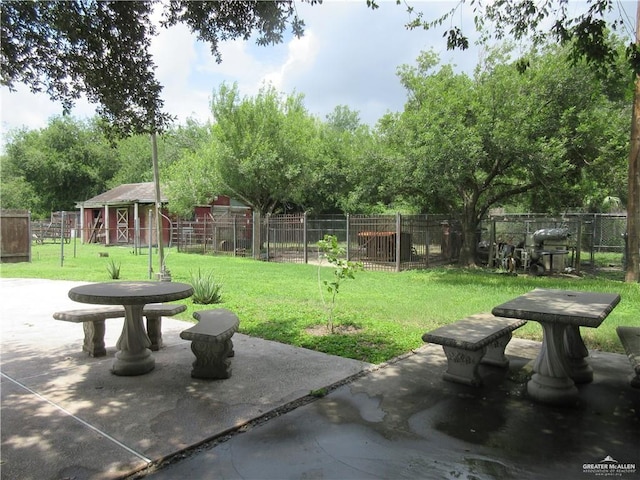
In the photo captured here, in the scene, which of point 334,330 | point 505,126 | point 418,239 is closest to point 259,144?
point 418,239

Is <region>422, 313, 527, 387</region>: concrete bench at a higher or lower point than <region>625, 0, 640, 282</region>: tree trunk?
lower

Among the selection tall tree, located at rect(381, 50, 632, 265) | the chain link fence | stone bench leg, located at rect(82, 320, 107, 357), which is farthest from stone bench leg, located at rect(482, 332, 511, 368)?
the chain link fence

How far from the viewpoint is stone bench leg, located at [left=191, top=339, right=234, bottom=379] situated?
4.38m

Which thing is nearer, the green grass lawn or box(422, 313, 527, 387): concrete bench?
box(422, 313, 527, 387): concrete bench

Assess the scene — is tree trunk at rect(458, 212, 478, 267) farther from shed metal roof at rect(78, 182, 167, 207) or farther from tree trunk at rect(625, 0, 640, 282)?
shed metal roof at rect(78, 182, 167, 207)

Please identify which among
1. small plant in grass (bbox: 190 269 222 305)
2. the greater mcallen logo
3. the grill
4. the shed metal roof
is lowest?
the greater mcallen logo

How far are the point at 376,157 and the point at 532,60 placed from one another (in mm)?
5565

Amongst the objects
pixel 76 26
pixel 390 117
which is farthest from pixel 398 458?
pixel 390 117

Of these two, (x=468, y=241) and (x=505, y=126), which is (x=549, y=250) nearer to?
(x=468, y=241)

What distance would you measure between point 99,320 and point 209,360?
1.57m

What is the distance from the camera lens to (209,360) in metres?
4.40

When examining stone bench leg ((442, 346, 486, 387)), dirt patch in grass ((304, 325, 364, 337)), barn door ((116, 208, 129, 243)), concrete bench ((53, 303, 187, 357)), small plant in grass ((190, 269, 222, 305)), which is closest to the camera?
stone bench leg ((442, 346, 486, 387))

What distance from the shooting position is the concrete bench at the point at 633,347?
3.71 metres

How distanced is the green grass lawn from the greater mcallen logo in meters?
2.49
